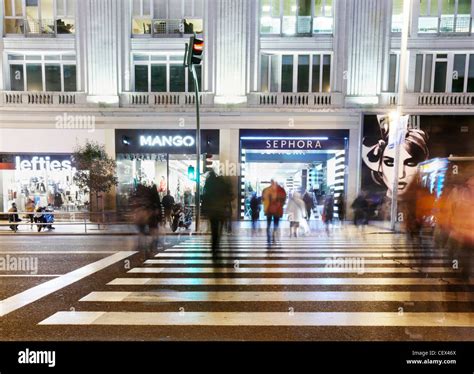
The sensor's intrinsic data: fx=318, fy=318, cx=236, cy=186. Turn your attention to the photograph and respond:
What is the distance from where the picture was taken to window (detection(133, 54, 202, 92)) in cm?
1769

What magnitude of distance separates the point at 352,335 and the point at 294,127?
14.1 metres

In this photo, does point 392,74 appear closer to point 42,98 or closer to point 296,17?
point 296,17

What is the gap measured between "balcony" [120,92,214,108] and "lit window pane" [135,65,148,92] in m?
0.71

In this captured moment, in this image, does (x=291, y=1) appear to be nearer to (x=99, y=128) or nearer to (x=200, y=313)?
(x=99, y=128)

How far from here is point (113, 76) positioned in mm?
17141

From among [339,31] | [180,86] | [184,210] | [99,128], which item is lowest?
[184,210]

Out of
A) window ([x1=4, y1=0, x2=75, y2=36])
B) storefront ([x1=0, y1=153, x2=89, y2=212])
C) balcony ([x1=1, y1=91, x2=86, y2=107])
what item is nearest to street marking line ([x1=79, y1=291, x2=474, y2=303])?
storefront ([x1=0, y1=153, x2=89, y2=212])

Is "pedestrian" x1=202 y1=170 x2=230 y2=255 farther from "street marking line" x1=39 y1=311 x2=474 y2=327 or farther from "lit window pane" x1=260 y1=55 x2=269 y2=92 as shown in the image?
"lit window pane" x1=260 y1=55 x2=269 y2=92

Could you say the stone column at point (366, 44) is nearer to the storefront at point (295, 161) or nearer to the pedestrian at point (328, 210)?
the storefront at point (295, 161)

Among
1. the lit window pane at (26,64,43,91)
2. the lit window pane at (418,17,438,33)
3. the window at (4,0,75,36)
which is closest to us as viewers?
the lit window pane at (418,17,438,33)

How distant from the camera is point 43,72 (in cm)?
1780

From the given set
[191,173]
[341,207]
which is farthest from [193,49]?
[341,207]
